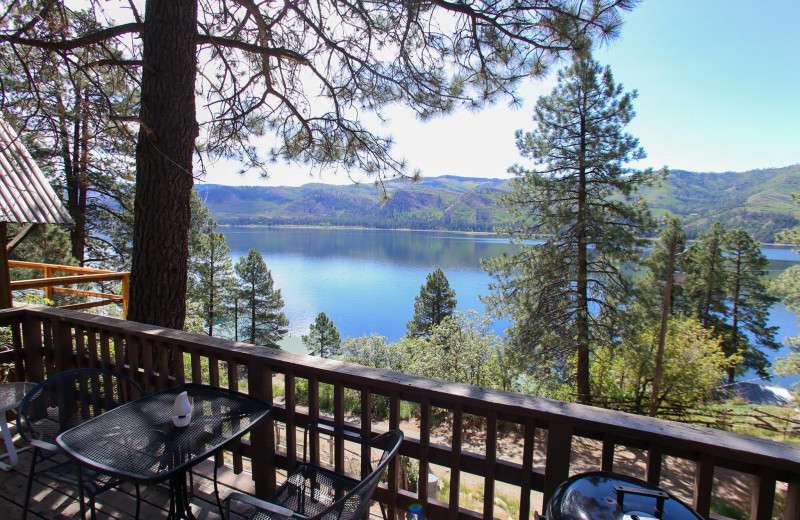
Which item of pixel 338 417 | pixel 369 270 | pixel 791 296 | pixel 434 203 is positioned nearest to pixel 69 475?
pixel 338 417

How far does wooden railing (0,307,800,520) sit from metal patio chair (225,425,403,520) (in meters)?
0.09

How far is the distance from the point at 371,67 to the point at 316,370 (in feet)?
10.8

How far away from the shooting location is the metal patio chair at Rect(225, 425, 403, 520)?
3.13 feet

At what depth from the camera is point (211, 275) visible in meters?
21.9

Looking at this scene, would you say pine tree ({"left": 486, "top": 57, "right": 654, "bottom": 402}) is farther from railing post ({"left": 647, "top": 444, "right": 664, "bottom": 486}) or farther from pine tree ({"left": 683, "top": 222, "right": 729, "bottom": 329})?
pine tree ({"left": 683, "top": 222, "right": 729, "bottom": 329})

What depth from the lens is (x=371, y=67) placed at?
3.70 m

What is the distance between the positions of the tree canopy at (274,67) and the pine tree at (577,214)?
776 centimetres

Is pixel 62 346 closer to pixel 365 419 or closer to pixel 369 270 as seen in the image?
pixel 365 419

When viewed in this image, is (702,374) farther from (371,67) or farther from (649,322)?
(371,67)

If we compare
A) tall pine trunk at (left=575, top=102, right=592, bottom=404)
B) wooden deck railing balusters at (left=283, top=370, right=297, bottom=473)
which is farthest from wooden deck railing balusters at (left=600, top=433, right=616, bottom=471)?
tall pine trunk at (left=575, top=102, right=592, bottom=404)

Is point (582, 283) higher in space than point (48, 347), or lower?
lower

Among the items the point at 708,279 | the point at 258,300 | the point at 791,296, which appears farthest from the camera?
the point at 258,300

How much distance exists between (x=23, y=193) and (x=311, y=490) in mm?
4637

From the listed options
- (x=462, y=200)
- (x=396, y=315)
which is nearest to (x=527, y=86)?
(x=396, y=315)
